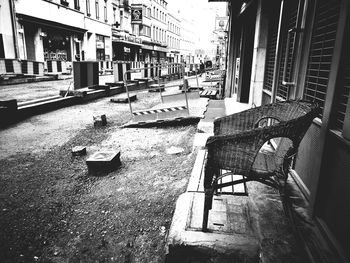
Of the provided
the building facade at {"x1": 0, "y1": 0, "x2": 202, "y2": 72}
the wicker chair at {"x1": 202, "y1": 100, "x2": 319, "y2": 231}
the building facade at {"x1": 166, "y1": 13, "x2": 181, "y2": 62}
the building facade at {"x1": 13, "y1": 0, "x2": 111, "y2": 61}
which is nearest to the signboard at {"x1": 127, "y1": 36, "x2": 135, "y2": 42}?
the building facade at {"x1": 0, "y1": 0, "x2": 202, "y2": 72}

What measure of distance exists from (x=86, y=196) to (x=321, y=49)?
11.9 ft

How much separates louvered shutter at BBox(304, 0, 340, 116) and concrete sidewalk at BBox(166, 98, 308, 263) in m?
1.29

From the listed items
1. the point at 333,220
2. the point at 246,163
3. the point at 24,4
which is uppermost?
the point at 24,4

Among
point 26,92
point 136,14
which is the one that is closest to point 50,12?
point 26,92

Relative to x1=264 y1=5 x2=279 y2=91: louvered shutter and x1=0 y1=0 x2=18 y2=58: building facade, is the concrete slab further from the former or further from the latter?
x1=0 y1=0 x2=18 y2=58: building facade

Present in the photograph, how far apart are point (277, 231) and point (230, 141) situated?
1.00 meters

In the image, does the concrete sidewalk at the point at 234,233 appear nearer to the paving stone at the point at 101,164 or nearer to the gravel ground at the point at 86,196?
the gravel ground at the point at 86,196

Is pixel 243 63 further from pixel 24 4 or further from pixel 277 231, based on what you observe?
pixel 24 4

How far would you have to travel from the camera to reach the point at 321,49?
111 inches

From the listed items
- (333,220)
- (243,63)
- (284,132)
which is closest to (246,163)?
(284,132)

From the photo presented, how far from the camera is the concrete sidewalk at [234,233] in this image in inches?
84.1

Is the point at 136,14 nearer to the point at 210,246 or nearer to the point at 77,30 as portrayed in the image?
the point at 77,30

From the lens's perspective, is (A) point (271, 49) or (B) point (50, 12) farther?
(B) point (50, 12)

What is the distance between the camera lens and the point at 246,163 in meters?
2.12
